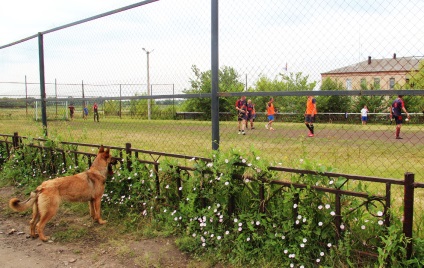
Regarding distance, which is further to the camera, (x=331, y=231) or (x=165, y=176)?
(x=165, y=176)

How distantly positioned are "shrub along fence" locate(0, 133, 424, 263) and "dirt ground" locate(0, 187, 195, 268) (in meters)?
0.36

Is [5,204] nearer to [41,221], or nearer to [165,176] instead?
[41,221]

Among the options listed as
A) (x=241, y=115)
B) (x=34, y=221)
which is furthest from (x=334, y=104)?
(x=34, y=221)

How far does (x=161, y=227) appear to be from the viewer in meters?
4.23

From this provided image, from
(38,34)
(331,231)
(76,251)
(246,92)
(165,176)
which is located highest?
(38,34)

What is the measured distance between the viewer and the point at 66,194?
4.41 meters

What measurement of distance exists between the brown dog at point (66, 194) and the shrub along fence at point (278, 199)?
459 mm

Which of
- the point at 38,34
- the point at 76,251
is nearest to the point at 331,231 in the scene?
the point at 76,251

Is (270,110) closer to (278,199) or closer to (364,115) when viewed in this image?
(364,115)

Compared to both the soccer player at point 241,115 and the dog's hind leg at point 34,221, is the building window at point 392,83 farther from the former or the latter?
the dog's hind leg at point 34,221

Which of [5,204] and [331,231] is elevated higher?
[331,231]

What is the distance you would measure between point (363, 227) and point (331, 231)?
0.28 meters

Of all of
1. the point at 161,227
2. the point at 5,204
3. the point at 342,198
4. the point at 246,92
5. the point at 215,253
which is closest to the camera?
the point at 342,198

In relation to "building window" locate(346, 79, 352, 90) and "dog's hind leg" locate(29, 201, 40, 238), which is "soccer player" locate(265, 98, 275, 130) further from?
"dog's hind leg" locate(29, 201, 40, 238)
